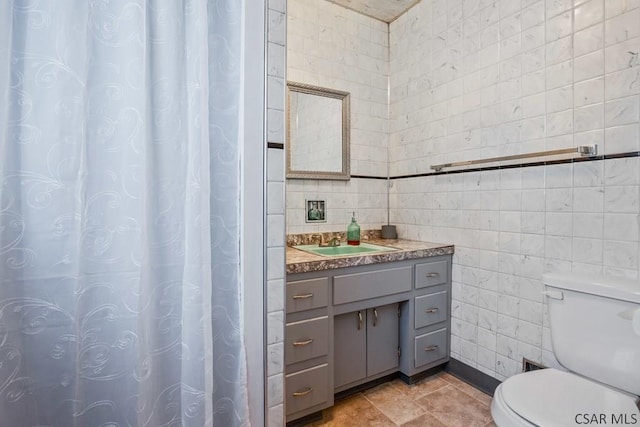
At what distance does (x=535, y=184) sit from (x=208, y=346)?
1.73 metres

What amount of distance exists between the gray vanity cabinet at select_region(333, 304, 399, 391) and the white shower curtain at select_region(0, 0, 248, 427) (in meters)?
0.86

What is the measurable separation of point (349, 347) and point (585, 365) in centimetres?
108

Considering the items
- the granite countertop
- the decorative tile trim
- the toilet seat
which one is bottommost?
the toilet seat

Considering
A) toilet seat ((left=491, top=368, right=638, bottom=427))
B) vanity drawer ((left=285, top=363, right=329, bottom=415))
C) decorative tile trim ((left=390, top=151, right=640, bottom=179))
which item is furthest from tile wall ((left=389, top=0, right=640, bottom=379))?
vanity drawer ((left=285, top=363, right=329, bottom=415))

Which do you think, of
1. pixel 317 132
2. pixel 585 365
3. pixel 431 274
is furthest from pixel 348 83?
pixel 585 365

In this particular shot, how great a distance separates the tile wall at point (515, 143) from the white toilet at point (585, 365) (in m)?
0.20

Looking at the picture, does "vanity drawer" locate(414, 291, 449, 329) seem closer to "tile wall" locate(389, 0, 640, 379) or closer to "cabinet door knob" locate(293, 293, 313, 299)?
"tile wall" locate(389, 0, 640, 379)

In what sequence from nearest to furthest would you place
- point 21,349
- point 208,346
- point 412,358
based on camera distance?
point 21,349 → point 208,346 → point 412,358

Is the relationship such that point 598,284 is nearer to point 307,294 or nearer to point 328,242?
point 307,294

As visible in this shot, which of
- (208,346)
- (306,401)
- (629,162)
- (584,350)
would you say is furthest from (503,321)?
(208,346)

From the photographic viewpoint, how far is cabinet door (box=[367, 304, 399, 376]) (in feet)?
6.35

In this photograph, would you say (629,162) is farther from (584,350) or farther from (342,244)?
(342,244)

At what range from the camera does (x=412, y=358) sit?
6.53 feet

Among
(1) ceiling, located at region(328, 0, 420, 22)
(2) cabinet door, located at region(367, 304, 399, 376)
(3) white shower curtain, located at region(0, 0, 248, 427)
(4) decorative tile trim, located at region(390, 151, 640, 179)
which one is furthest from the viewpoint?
(1) ceiling, located at region(328, 0, 420, 22)
